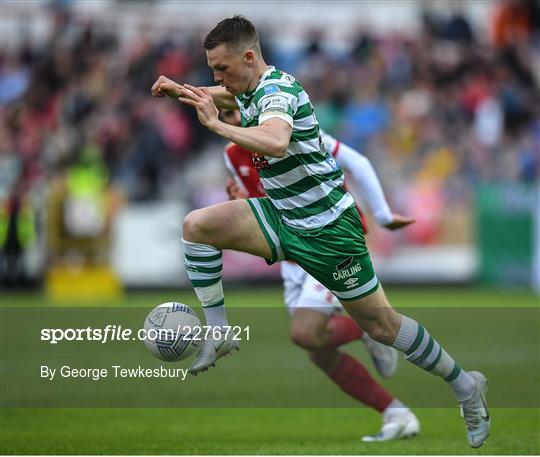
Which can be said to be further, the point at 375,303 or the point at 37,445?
the point at 37,445

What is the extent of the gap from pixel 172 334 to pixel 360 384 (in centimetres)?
190

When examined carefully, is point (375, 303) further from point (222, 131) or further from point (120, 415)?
point (120, 415)

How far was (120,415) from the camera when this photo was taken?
8773mm

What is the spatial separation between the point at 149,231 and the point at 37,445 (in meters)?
11.8

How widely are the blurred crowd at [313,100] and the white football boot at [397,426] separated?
1166cm

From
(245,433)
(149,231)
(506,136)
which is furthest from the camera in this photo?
(506,136)

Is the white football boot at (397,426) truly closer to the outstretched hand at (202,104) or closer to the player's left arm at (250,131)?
the player's left arm at (250,131)

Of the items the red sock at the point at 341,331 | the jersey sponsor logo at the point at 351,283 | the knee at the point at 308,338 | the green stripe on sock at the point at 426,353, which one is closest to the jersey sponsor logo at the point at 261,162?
the jersey sponsor logo at the point at 351,283

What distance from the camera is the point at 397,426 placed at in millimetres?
7922

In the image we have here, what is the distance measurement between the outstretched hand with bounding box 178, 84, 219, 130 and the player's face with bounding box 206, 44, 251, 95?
232 mm

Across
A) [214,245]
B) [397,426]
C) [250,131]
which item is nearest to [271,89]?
[250,131]

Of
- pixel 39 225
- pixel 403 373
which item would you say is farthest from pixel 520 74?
pixel 403 373

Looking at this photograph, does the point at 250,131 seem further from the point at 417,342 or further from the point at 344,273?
the point at 417,342

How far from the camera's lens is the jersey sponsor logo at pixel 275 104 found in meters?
6.24
